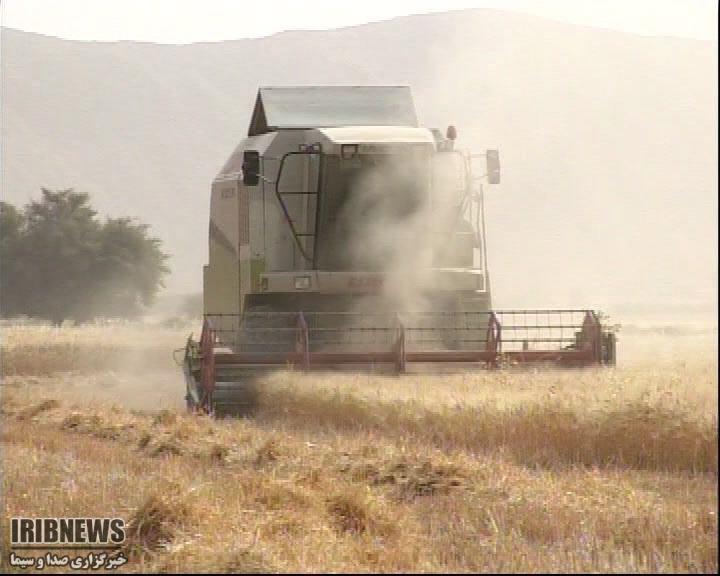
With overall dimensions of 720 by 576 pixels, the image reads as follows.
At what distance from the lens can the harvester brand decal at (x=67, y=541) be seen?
6.52m

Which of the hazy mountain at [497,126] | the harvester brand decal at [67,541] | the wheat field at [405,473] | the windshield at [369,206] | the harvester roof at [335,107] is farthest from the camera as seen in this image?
the harvester roof at [335,107]

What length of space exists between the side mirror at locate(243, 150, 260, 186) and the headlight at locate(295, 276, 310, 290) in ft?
3.76

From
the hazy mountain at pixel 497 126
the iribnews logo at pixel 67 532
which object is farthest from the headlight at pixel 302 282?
the iribnews logo at pixel 67 532

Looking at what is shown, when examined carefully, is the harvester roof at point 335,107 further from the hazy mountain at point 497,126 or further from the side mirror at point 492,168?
the hazy mountain at point 497,126

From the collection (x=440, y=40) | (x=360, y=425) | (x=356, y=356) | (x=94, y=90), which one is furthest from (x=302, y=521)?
(x=94, y=90)

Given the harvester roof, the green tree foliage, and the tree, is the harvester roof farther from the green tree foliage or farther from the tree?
the tree

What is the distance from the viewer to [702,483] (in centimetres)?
869

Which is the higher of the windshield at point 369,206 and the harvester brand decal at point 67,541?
the windshield at point 369,206

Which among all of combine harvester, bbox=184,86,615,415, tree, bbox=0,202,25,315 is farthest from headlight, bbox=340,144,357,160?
tree, bbox=0,202,25,315

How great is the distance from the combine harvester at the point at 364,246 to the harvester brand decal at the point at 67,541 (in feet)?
25.7

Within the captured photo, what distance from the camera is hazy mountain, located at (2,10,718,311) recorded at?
44.4 ft

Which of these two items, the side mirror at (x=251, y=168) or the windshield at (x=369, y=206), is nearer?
the side mirror at (x=251, y=168)

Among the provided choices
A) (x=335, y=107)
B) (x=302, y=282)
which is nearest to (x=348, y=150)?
(x=335, y=107)

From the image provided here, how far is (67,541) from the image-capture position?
6.97 m
